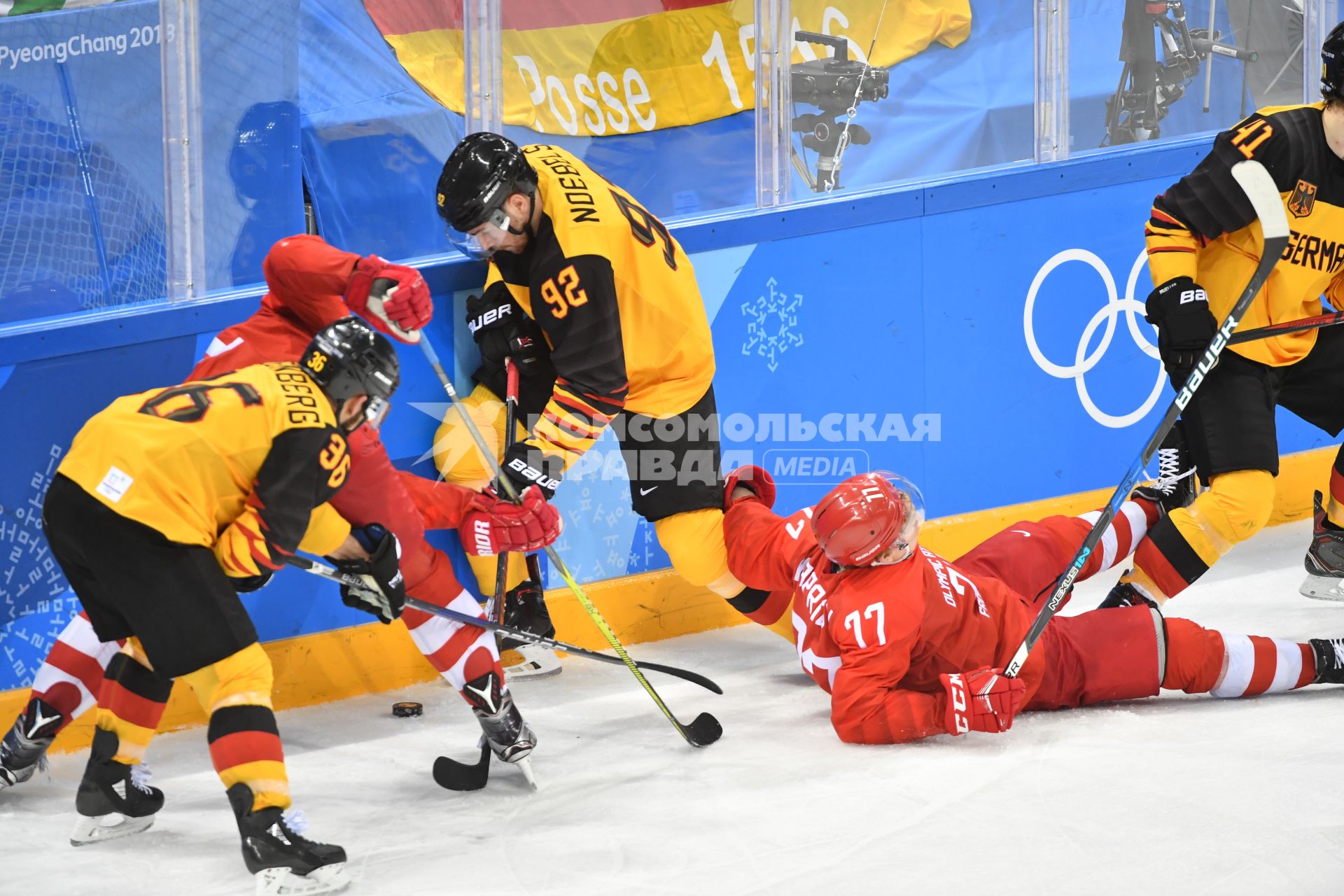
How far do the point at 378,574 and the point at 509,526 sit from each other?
1.32 feet

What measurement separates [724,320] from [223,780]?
2.18 metres

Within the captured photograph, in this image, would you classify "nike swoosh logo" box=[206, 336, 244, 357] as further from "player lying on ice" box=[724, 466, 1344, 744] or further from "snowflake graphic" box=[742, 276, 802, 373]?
"snowflake graphic" box=[742, 276, 802, 373]

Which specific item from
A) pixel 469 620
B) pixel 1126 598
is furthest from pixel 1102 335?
pixel 469 620

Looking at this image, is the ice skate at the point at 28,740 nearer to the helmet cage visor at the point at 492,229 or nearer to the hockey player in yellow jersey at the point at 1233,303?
the helmet cage visor at the point at 492,229

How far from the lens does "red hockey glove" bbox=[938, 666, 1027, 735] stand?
10.4 ft

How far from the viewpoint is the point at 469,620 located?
3.16 m

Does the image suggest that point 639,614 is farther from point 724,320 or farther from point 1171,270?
point 1171,270

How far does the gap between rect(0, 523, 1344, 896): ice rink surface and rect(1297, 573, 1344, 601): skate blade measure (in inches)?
33.6

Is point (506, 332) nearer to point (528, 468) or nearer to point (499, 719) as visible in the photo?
point (528, 468)

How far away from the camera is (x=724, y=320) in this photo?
14.4ft

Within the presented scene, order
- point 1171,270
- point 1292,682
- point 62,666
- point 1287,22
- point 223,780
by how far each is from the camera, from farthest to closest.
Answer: point 1287,22 → point 1171,270 → point 1292,682 → point 62,666 → point 223,780

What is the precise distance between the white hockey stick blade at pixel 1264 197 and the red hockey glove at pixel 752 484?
4.30ft

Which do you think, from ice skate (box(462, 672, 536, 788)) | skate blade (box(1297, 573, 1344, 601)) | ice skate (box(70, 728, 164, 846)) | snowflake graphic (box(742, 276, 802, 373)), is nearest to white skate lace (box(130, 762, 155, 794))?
ice skate (box(70, 728, 164, 846))

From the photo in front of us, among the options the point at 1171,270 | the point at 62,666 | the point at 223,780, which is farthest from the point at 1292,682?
the point at 62,666
